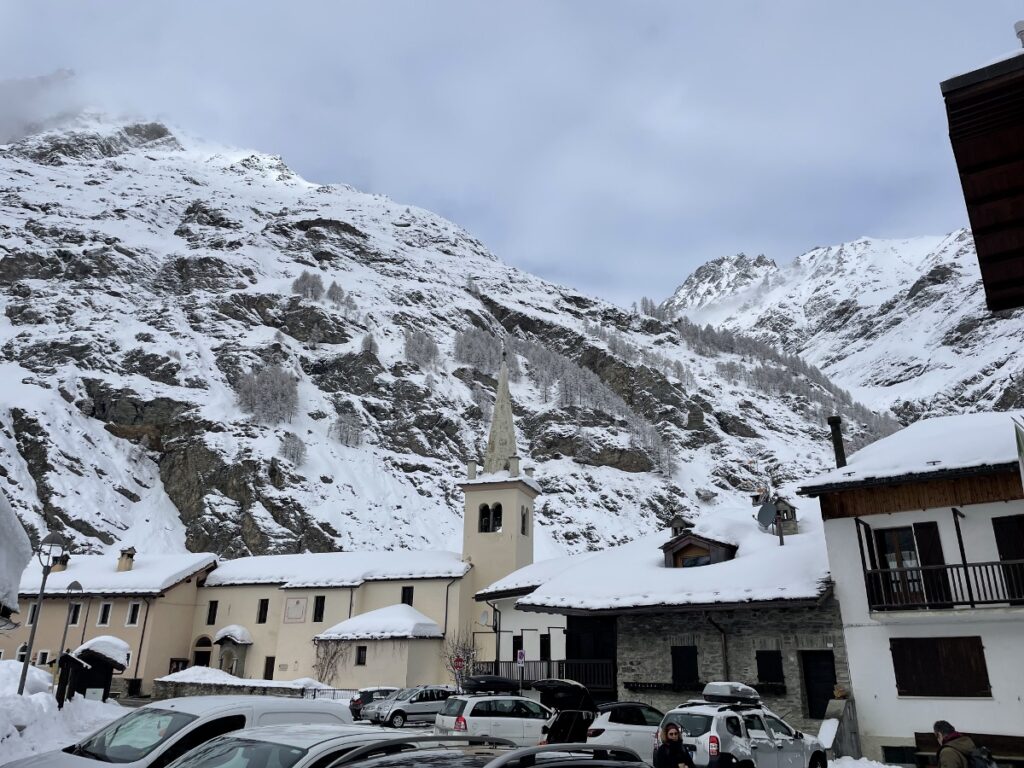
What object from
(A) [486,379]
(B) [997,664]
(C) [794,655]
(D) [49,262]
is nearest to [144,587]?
(C) [794,655]

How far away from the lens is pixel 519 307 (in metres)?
154

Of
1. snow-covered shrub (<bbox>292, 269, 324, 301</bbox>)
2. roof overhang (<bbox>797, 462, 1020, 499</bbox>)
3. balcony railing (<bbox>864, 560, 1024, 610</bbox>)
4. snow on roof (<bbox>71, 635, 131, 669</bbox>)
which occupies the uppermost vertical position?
snow-covered shrub (<bbox>292, 269, 324, 301</bbox>)

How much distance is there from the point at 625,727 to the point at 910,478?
1021 centimetres

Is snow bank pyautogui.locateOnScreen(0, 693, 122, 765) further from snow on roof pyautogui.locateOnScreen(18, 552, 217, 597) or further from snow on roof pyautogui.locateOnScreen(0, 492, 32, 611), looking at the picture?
snow on roof pyautogui.locateOnScreen(18, 552, 217, 597)

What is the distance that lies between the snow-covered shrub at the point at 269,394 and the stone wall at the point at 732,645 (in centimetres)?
7534

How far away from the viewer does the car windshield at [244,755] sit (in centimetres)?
609

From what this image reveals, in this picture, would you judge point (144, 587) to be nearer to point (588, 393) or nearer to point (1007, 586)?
point (1007, 586)

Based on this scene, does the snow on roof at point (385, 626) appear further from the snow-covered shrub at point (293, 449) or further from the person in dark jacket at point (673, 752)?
the snow-covered shrub at point (293, 449)

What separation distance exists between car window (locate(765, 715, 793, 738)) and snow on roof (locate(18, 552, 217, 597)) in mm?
41591

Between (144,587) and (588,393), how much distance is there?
263 ft

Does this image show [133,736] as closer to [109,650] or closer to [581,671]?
[109,650]

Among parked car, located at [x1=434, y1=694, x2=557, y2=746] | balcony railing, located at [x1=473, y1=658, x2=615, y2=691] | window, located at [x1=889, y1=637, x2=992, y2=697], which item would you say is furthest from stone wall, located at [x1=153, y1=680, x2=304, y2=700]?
window, located at [x1=889, y1=637, x2=992, y2=697]

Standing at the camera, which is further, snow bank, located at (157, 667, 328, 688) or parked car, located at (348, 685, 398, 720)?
snow bank, located at (157, 667, 328, 688)

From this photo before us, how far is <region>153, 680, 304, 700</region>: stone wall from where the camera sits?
3212cm
